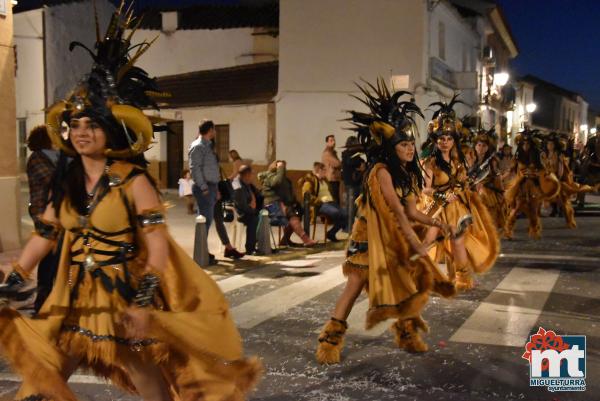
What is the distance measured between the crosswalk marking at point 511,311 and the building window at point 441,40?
1493 centimetres

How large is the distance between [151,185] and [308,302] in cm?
416

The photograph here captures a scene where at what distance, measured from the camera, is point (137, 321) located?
3082 millimetres

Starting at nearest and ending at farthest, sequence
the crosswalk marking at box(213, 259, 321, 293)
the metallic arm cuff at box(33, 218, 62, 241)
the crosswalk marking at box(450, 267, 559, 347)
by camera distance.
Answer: the metallic arm cuff at box(33, 218, 62, 241), the crosswalk marking at box(450, 267, 559, 347), the crosswalk marking at box(213, 259, 321, 293)


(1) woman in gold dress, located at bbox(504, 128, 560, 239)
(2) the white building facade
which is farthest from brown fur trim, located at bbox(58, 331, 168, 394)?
(2) the white building facade

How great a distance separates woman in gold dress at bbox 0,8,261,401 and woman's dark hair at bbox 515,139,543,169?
34.3ft

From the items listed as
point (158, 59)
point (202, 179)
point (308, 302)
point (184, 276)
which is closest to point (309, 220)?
point (202, 179)

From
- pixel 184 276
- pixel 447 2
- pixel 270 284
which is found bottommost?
pixel 270 284

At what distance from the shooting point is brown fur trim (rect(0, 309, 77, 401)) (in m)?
3.14

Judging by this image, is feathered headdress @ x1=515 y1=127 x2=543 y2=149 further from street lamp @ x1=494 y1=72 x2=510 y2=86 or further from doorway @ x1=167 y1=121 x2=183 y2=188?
street lamp @ x1=494 y1=72 x2=510 y2=86

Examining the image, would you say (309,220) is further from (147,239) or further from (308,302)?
(147,239)

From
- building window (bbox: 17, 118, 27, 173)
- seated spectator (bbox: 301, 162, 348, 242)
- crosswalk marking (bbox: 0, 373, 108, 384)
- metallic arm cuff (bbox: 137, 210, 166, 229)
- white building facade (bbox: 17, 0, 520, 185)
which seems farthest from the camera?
building window (bbox: 17, 118, 27, 173)

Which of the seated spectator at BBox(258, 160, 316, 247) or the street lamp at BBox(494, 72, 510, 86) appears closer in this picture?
the seated spectator at BBox(258, 160, 316, 247)

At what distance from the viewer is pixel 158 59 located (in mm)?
26469

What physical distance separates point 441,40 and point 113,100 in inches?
822
